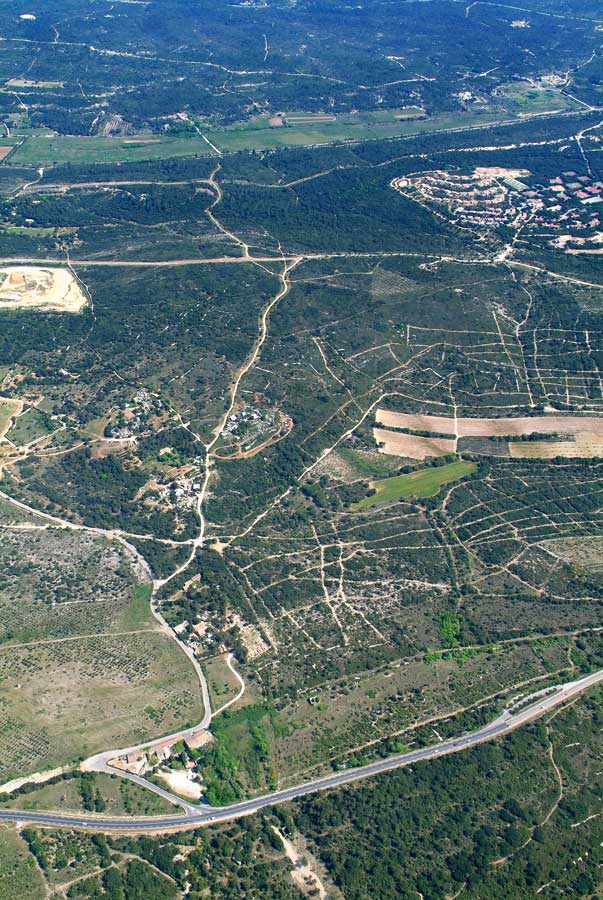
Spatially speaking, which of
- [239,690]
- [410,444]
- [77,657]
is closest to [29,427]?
[77,657]

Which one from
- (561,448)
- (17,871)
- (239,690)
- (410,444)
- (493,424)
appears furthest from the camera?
(493,424)

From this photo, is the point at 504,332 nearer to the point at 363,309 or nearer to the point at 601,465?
the point at 363,309

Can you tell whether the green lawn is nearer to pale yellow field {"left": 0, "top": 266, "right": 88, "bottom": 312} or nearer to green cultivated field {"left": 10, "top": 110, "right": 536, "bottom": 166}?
pale yellow field {"left": 0, "top": 266, "right": 88, "bottom": 312}

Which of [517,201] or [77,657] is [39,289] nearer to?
[77,657]

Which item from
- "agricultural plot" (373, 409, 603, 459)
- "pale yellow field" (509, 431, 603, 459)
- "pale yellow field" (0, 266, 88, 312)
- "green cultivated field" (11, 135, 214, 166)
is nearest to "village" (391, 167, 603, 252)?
"green cultivated field" (11, 135, 214, 166)

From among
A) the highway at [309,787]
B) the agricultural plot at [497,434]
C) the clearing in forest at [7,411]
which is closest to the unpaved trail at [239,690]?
the highway at [309,787]

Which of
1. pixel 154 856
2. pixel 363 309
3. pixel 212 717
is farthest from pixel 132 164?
pixel 154 856
